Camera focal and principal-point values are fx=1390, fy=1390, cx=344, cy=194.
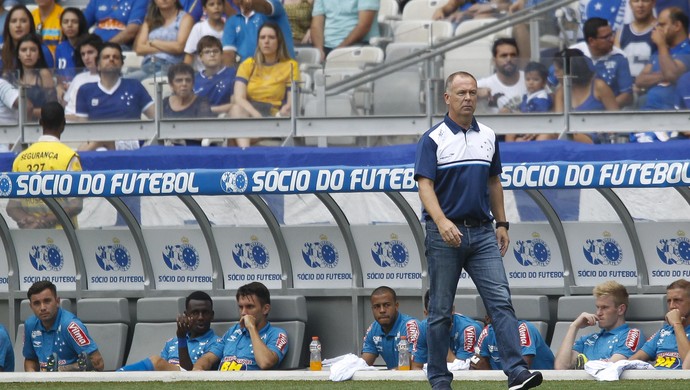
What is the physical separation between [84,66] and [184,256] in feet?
17.2

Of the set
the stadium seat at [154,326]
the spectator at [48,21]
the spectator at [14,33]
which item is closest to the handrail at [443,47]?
the stadium seat at [154,326]

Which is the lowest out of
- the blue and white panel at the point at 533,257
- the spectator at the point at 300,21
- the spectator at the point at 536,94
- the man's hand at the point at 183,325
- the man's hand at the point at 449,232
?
the man's hand at the point at 183,325

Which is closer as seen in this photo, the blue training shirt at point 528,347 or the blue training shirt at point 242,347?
the blue training shirt at point 528,347

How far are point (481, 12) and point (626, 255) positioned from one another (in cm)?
582

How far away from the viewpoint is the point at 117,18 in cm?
1756

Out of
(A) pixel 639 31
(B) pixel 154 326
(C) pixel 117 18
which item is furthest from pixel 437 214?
(C) pixel 117 18

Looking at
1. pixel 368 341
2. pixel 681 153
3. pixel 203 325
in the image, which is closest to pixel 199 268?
pixel 203 325

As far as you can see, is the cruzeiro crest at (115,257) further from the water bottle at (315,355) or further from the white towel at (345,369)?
the white towel at (345,369)

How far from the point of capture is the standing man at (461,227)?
7121 mm

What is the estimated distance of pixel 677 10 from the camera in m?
13.6

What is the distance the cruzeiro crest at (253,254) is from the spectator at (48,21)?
6879 millimetres

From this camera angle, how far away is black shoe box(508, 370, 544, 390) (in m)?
7.01

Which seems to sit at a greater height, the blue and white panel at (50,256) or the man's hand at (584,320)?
the blue and white panel at (50,256)

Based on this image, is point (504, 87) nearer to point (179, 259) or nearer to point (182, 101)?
point (182, 101)
